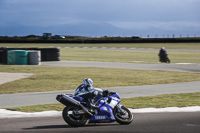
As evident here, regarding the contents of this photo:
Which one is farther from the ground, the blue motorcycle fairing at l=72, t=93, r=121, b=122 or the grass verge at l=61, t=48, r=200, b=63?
the blue motorcycle fairing at l=72, t=93, r=121, b=122

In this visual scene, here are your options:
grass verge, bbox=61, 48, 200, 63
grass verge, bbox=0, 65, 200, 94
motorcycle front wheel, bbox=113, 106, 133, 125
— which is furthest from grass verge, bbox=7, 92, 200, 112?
grass verge, bbox=61, 48, 200, 63

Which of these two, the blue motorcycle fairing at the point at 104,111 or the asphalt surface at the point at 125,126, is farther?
the blue motorcycle fairing at the point at 104,111

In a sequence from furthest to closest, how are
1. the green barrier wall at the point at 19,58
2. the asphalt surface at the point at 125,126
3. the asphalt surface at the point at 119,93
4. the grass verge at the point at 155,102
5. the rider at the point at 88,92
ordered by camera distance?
the green barrier wall at the point at 19,58, the asphalt surface at the point at 119,93, the grass verge at the point at 155,102, the rider at the point at 88,92, the asphalt surface at the point at 125,126

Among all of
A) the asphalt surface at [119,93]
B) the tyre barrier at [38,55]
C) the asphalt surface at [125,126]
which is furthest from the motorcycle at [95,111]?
the tyre barrier at [38,55]

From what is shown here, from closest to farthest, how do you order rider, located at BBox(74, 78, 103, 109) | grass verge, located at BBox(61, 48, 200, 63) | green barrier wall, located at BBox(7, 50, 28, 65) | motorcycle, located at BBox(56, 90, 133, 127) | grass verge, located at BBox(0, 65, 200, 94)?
1. motorcycle, located at BBox(56, 90, 133, 127)
2. rider, located at BBox(74, 78, 103, 109)
3. grass verge, located at BBox(0, 65, 200, 94)
4. green barrier wall, located at BBox(7, 50, 28, 65)
5. grass verge, located at BBox(61, 48, 200, 63)

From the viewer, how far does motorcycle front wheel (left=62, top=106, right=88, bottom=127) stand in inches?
337

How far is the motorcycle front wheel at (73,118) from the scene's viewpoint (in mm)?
8555

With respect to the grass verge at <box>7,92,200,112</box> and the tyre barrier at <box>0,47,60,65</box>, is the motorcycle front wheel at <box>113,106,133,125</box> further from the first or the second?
the tyre barrier at <box>0,47,60,65</box>

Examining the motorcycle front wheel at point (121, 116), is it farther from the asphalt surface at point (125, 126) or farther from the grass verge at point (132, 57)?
the grass verge at point (132, 57)

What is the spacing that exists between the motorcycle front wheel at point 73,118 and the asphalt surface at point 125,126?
0.40 feet

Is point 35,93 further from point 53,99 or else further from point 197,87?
point 197,87

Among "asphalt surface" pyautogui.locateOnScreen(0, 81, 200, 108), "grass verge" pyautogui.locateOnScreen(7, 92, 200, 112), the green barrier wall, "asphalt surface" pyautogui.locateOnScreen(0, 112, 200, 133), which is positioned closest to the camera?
"asphalt surface" pyautogui.locateOnScreen(0, 112, 200, 133)

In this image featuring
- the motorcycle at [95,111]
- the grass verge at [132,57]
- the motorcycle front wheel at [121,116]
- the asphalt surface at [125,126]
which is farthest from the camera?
the grass verge at [132,57]

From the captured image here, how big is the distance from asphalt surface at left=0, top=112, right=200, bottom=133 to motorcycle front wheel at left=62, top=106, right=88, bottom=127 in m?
0.12
